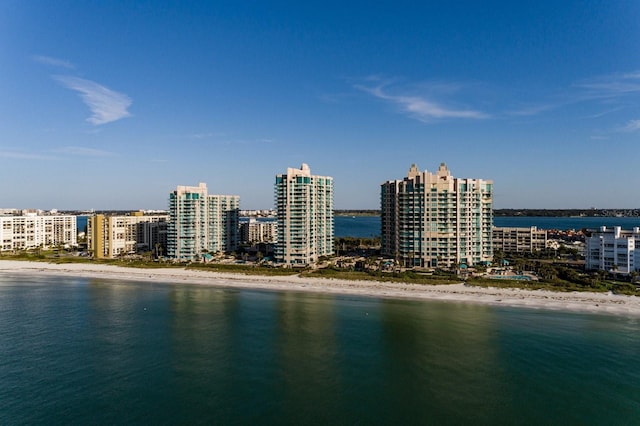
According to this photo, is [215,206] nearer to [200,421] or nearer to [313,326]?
[313,326]

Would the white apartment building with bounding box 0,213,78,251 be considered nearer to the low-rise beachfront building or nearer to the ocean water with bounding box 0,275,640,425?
the ocean water with bounding box 0,275,640,425

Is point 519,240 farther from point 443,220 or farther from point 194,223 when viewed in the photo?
point 194,223

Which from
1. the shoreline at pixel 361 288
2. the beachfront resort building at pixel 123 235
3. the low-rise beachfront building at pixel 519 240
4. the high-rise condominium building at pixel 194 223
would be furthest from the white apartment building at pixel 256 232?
the low-rise beachfront building at pixel 519 240

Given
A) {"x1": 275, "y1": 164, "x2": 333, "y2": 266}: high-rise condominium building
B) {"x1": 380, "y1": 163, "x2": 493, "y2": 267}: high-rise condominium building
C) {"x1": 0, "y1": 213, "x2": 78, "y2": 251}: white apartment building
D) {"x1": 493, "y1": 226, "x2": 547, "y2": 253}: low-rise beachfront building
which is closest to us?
{"x1": 380, "y1": 163, "x2": 493, "y2": 267}: high-rise condominium building

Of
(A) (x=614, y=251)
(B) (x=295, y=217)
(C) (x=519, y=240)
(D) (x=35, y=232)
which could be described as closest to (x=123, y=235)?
(D) (x=35, y=232)

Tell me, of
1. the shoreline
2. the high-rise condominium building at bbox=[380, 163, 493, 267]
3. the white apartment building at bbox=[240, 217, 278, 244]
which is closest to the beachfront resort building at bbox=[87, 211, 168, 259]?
the shoreline
